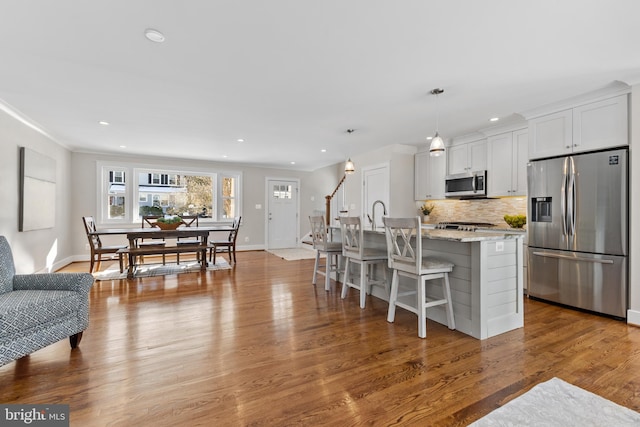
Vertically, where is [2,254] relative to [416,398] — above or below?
above

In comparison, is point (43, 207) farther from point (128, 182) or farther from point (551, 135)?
point (551, 135)

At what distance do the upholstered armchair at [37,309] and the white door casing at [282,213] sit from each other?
585cm

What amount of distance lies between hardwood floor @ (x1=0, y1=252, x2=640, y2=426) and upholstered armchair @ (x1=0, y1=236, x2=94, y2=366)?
20 centimetres

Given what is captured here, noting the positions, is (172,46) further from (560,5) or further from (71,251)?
(71,251)

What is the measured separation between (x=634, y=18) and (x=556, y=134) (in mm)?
1744

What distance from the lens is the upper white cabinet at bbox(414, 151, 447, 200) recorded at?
5328mm

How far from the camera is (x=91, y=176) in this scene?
6246 millimetres

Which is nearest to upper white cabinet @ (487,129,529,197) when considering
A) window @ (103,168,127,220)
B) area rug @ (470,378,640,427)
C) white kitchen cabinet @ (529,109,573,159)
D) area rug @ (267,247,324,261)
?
white kitchen cabinet @ (529,109,573,159)

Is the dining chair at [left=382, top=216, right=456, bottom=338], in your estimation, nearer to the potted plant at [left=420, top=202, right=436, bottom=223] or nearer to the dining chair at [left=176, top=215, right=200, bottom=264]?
the potted plant at [left=420, top=202, right=436, bottom=223]

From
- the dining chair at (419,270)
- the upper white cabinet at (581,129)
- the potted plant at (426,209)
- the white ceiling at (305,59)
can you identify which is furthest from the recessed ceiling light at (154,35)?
the potted plant at (426,209)

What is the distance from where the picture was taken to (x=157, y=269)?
17.2ft

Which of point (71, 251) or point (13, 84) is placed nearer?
point (13, 84)

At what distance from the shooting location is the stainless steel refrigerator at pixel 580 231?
2.96 meters

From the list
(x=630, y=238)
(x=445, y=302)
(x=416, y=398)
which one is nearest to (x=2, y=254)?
(x=416, y=398)
